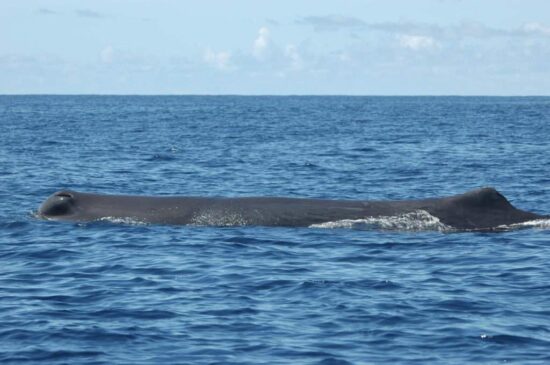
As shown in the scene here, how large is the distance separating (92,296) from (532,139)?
51946 mm

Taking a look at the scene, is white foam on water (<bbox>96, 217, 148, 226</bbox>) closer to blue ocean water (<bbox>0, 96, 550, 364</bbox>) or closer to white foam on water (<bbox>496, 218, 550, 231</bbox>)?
blue ocean water (<bbox>0, 96, 550, 364</bbox>)

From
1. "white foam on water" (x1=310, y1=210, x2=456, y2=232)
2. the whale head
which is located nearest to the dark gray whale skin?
the whale head

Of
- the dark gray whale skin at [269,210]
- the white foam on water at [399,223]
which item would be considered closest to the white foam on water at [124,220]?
the dark gray whale skin at [269,210]

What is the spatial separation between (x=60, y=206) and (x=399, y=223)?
7.42 metres

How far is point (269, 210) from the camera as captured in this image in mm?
24094

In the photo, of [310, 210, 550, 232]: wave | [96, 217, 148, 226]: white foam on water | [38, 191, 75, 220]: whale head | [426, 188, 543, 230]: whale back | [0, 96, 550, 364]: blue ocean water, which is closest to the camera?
[0, 96, 550, 364]: blue ocean water

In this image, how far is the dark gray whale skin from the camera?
22950mm

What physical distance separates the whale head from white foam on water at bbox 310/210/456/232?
5.43 m

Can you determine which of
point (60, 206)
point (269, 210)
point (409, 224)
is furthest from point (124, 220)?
point (409, 224)

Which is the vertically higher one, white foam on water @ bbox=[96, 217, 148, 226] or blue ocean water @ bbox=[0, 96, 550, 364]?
white foam on water @ bbox=[96, 217, 148, 226]

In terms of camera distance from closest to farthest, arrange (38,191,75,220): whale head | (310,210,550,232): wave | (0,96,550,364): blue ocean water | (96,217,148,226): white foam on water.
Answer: (0,96,550,364): blue ocean water → (310,210,550,232): wave → (96,217,148,226): white foam on water → (38,191,75,220): whale head

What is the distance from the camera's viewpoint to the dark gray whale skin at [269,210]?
2295 centimetres

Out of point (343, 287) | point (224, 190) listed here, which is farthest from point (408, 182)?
point (343, 287)

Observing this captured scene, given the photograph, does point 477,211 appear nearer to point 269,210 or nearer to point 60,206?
point 269,210
